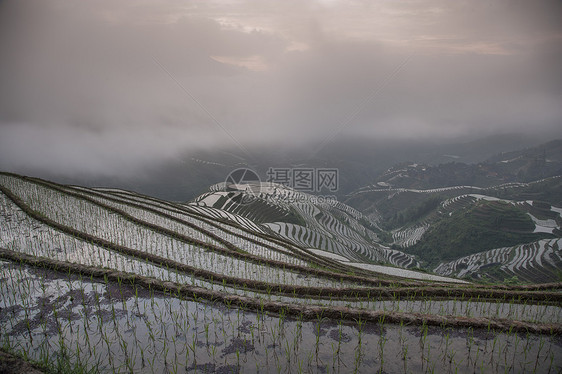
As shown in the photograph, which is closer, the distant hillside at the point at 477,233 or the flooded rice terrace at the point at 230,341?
the flooded rice terrace at the point at 230,341

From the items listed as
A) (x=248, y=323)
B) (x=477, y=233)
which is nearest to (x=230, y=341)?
(x=248, y=323)

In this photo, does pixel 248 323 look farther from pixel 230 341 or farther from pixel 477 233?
pixel 477 233

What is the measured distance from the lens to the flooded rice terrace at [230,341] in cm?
395

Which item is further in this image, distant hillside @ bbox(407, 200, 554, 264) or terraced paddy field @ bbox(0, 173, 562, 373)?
distant hillside @ bbox(407, 200, 554, 264)

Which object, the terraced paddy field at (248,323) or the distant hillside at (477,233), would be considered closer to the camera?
the terraced paddy field at (248,323)

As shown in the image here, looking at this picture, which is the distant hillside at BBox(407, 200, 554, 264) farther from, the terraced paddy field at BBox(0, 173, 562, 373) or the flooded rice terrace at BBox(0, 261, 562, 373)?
the flooded rice terrace at BBox(0, 261, 562, 373)

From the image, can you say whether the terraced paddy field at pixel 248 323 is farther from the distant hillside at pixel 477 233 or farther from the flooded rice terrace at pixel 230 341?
the distant hillside at pixel 477 233

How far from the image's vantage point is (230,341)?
14.5 feet

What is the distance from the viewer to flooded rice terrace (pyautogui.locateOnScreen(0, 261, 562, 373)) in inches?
156

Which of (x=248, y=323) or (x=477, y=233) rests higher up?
(x=248, y=323)

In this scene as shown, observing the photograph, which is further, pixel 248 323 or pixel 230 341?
pixel 248 323

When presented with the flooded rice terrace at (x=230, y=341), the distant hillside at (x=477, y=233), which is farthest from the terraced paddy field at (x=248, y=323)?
the distant hillside at (x=477, y=233)

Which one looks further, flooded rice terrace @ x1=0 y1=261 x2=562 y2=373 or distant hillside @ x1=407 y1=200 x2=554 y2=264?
distant hillside @ x1=407 y1=200 x2=554 y2=264

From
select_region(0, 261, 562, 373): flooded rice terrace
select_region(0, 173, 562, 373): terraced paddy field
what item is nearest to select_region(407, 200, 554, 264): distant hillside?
select_region(0, 173, 562, 373): terraced paddy field
